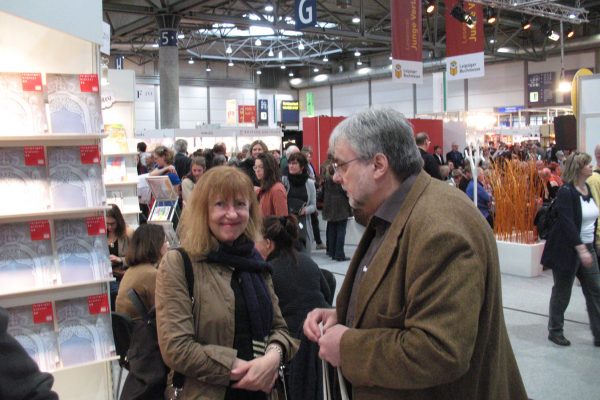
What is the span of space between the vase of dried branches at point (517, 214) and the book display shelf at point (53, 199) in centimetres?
489

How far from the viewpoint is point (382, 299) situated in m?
1.29

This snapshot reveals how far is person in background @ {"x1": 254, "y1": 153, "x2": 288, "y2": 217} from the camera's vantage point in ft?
16.7

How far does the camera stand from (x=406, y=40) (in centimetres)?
1005

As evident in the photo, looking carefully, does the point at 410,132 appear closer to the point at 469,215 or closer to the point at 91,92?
the point at 469,215

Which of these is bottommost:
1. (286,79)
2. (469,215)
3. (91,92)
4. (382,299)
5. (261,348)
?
(261,348)

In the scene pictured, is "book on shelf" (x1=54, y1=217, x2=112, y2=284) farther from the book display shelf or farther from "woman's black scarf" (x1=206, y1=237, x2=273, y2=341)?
"woman's black scarf" (x1=206, y1=237, x2=273, y2=341)

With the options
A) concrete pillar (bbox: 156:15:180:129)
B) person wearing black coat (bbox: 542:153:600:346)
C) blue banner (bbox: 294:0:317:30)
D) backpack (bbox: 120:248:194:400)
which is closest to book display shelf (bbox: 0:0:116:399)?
backpack (bbox: 120:248:194:400)

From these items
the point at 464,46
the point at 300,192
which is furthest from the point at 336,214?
the point at 464,46

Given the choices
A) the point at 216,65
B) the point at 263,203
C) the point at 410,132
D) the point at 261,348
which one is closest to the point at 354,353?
the point at 410,132

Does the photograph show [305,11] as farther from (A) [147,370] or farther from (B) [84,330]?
(A) [147,370]

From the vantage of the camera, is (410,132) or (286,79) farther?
(286,79)

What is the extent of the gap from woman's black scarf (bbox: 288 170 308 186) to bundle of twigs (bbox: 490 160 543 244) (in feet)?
7.10

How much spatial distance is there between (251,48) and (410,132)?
24.0 m

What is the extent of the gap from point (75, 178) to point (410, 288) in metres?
2.38
